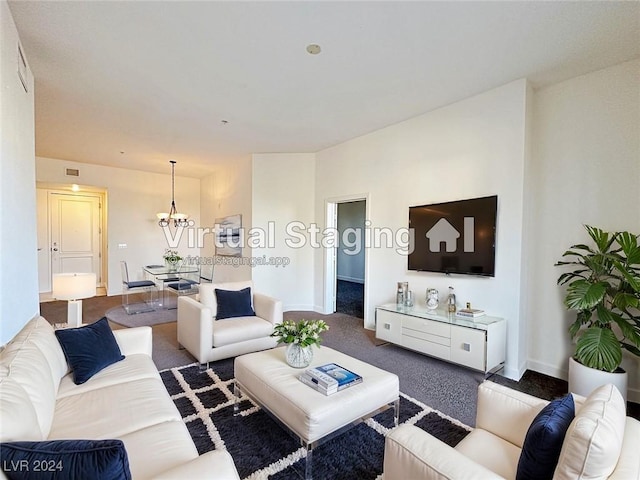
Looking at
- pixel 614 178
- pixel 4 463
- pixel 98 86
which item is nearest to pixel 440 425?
pixel 4 463

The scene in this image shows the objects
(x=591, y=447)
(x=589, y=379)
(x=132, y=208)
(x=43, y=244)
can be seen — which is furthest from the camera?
(x=132, y=208)

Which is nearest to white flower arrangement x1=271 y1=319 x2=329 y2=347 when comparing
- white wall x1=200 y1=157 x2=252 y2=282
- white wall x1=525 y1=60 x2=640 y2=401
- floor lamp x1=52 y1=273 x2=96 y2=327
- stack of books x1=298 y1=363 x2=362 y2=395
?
stack of books x1=298 y1=363 x2=362 y2=395

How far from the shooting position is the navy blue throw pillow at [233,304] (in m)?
3.58

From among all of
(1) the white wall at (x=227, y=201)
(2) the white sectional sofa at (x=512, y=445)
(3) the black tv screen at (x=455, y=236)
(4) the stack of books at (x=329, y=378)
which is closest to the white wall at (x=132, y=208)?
(1) the white wall at (x=227, y=201)

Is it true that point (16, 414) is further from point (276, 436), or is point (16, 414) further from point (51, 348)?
point (276, 436)

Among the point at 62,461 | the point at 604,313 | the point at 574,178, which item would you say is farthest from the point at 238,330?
the point at 574,178

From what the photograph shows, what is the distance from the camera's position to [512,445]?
4.78 ft

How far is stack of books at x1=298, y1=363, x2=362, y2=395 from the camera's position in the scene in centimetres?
191

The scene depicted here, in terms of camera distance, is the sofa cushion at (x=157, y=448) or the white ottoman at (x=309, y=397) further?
the white ottoman at (x=309, y=397)

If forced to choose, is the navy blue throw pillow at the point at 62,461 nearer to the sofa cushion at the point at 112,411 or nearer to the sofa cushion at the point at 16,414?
the sofa cushion at the point at 16,414

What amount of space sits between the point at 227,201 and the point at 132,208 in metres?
2.32

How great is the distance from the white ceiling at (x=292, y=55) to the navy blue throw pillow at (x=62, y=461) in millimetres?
2431

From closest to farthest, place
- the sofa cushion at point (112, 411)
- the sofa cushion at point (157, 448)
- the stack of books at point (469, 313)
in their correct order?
the sofa cushion at point (157, 448), the sofa cushion at point (112, 411), the stack of books at point (469, 313)

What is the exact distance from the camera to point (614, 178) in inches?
109
